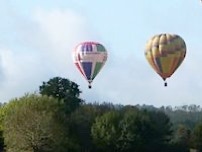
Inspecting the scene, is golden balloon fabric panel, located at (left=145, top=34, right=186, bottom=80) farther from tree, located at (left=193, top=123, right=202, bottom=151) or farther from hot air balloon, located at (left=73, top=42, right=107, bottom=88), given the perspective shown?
tree, located at (left=193, top=123, right=202, bottom=151)

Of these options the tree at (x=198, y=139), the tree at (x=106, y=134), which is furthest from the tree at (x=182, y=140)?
the tree at (x=106, y=134)

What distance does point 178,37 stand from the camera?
5394 cm

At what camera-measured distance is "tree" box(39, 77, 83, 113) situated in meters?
95.2

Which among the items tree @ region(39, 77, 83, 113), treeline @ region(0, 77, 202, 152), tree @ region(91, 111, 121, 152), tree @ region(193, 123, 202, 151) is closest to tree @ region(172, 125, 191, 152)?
treeline @ region(0, 77, 202, 152)

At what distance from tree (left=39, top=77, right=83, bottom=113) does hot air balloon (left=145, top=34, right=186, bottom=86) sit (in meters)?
41.5

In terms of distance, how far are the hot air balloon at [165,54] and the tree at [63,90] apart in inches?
1635

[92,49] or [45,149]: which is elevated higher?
[92,49]

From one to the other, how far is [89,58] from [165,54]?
8.27 metres

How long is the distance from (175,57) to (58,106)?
71.4 ft

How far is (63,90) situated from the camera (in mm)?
96375

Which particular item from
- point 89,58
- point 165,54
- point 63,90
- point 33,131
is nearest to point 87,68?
point 89,58

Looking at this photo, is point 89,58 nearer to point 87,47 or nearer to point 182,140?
point 87,47

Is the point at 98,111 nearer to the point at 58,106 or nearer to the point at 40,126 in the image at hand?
the point at 58,106

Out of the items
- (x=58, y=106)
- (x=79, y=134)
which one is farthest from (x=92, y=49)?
(x=79, y=134)
